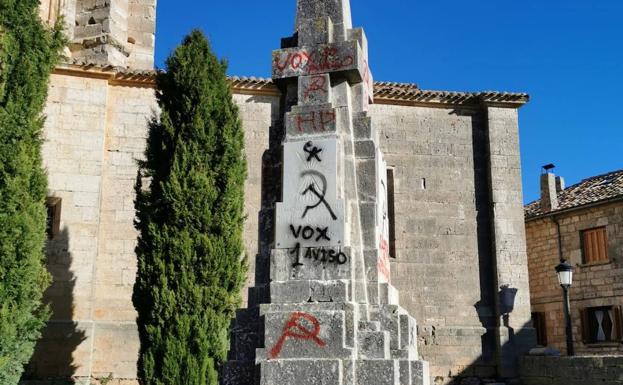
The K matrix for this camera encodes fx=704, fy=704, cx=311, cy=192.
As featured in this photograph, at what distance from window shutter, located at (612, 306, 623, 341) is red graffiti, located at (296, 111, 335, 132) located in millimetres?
16920

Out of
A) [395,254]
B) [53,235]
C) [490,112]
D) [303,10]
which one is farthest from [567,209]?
[303,10]

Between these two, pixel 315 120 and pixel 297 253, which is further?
pixel 315 120

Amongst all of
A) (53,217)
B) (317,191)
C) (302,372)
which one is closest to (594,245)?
(53,217)

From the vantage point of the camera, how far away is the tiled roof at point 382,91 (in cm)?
1349

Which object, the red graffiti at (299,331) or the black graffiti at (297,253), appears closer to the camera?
the red graffiti at (299,331)

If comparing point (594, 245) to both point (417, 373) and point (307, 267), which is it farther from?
point (307, 267)

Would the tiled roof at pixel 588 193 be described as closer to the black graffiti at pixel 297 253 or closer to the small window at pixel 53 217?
the small window at pixel 53 217

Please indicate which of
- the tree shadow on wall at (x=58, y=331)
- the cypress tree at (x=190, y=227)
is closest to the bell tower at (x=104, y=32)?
the cypress tree at (x=190, y=227)

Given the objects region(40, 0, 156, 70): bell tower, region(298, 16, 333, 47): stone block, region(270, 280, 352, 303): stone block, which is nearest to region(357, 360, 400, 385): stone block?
region(270, 280, 352, 303): stone block

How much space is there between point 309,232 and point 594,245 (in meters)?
17.8

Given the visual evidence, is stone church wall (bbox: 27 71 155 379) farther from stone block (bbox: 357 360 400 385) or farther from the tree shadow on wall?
stone block (bbox: 357 360 400 385)

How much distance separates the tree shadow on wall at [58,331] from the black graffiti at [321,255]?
24.1ft

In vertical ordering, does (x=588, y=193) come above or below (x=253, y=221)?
above

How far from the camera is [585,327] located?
70.0ft
